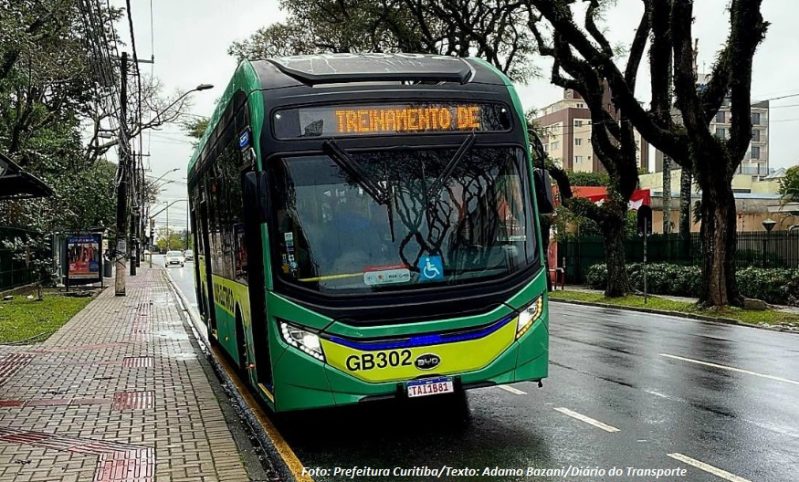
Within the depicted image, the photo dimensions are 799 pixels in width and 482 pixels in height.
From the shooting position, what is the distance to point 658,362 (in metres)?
12.1

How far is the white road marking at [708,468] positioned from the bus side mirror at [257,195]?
3.80 meters

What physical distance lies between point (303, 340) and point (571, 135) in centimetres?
9761

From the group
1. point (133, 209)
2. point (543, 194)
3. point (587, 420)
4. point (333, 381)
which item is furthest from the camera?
point (133, 209)

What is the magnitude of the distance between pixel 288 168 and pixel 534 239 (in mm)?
2302

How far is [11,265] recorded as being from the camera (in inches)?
1153

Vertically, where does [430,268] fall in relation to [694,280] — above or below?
above

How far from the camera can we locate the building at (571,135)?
99.1 meters

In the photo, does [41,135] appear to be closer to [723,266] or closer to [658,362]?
[723,266]

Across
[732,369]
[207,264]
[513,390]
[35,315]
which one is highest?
[207,264]

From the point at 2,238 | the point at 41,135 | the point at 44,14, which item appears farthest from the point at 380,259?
the point at 41,135

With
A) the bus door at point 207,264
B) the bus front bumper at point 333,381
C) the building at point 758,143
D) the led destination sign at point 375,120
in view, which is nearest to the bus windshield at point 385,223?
the led destination sign at point 375,120

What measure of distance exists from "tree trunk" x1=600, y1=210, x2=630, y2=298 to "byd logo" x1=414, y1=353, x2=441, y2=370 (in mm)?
22061

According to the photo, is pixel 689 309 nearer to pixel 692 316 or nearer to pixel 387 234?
pixel 692 316

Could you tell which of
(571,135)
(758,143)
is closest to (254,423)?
(571,135)
